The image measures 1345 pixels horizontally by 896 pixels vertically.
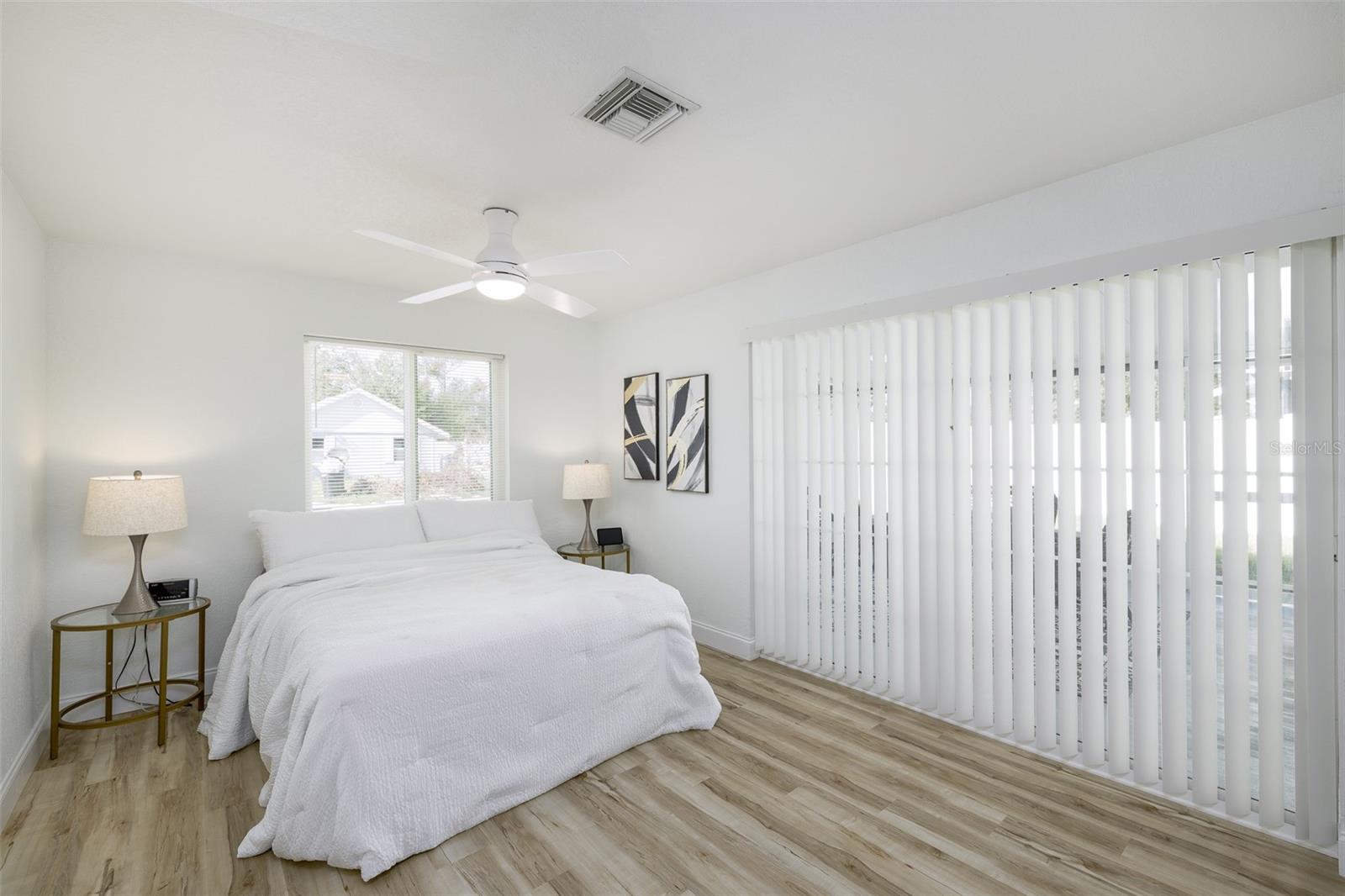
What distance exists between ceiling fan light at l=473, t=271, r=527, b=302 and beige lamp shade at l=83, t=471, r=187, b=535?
189 centimetres

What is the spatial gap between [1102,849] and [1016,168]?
250cm

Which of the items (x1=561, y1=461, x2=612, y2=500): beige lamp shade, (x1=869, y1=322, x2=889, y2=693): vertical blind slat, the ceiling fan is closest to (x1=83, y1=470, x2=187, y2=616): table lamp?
the ceiling fan

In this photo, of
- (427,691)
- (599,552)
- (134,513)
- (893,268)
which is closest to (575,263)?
(893,268)

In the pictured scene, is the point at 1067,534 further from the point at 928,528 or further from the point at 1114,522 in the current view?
the point at 928,528

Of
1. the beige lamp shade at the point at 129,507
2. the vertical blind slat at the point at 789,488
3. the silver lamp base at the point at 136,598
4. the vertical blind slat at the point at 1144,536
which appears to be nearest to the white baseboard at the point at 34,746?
the silver lamp base at the point at 136,598

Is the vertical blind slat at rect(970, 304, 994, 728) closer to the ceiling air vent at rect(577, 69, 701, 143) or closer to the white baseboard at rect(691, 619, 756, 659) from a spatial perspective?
the white baseboard at rect(691, 619, 756, 659)

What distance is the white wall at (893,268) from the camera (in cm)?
207

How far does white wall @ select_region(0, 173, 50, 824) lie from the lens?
7.66 feet

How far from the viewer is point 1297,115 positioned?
2.02 m

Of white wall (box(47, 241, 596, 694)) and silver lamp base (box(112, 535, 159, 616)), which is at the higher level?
white wall (box(47, 241, 596, 694))

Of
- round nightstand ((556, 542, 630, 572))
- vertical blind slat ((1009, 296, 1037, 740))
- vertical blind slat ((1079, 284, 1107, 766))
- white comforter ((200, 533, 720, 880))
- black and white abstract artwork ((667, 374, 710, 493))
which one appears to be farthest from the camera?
round nightstand ((556, 542, 630, 572))

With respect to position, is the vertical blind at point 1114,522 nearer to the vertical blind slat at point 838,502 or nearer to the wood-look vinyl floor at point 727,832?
the vertical blind slat at point 838,502

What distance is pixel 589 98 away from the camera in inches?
75.0

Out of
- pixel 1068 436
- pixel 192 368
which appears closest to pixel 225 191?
pixel 192 368
